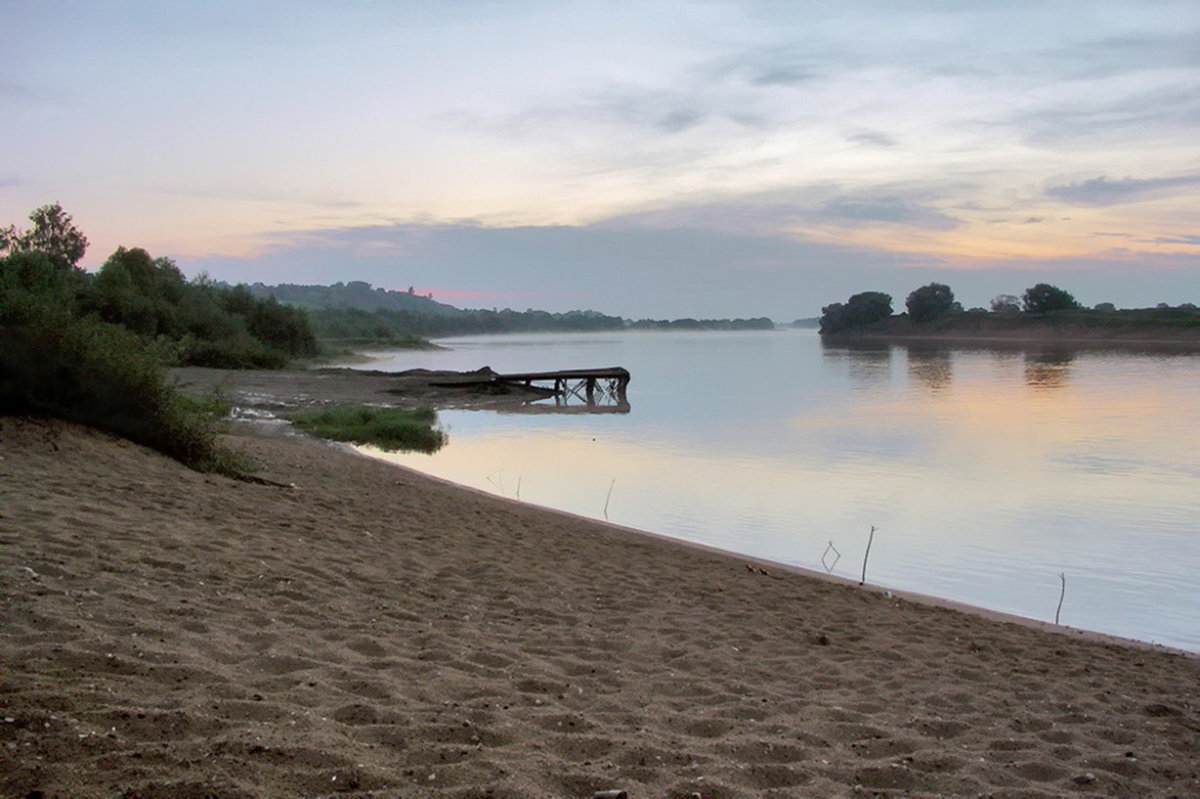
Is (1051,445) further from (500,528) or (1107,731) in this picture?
(1107,731)

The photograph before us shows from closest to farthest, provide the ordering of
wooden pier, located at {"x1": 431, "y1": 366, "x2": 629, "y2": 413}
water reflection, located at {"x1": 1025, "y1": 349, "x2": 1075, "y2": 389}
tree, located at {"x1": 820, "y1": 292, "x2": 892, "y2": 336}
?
wooden pier, located at {"x1": 431, "y1": 366, "x2": 629, "y2": 413}
water reflection, located at {"x1": 1025, "y1": 349, "x2": 1075, "y2": 389}
tree, located at {"x1": 820, "y1": 292, "x2": 892, "y2": 336}

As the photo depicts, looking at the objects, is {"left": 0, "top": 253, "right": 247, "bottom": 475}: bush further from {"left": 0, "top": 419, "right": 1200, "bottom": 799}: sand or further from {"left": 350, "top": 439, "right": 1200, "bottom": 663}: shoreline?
{"left": 350, "top": 439, "right": 1200, "bottom": 663}: shoreline

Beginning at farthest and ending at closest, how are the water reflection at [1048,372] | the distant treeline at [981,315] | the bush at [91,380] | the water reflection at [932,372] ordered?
the distant treeline at [981,315] < the water reflection at [932,372] < the water reflection at [1048,372] < the bush at [91,380]

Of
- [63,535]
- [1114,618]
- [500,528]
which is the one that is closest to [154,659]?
[63,535]

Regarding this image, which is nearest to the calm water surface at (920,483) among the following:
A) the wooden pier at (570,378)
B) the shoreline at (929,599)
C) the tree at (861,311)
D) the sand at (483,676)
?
the shoreline at (929,599)

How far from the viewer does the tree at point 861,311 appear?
147125mm

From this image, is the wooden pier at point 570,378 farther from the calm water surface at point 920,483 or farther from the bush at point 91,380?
the bush at point 91,380

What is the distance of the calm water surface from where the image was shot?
1189 centimetres

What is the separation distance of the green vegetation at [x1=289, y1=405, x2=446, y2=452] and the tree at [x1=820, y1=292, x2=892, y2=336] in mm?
130653

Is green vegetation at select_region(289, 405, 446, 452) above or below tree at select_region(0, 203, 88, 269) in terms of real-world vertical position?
below

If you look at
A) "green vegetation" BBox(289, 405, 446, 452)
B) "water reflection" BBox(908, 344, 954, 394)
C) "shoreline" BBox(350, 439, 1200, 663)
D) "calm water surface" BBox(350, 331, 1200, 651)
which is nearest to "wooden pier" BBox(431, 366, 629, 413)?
"calm water surface" BBox(350, 331, 1200, 651)

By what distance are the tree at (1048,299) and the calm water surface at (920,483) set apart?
82.7 metres

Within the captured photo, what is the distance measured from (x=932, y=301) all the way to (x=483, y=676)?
137212 millimetres

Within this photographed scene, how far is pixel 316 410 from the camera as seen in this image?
90.4 ft
